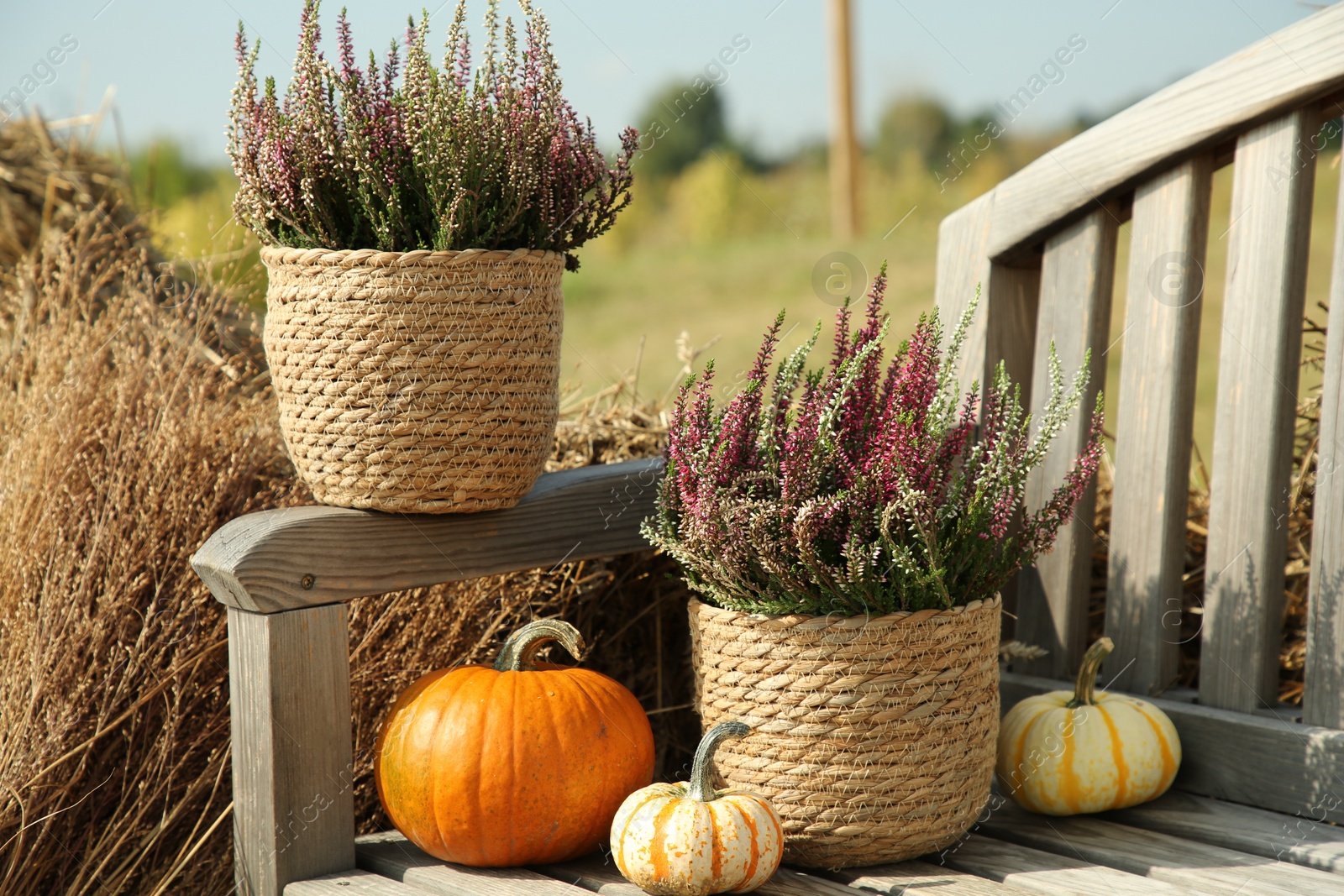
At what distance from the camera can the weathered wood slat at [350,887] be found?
1.25 metres

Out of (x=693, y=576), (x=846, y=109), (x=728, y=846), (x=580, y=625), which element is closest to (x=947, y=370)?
(x=693, y=576)

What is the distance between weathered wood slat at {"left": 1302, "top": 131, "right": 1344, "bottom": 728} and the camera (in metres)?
1.43

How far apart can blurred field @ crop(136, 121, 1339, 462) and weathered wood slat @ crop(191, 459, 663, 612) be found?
197 inches

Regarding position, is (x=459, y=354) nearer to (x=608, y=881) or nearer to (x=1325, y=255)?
(x=608, y=881)

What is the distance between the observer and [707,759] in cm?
123

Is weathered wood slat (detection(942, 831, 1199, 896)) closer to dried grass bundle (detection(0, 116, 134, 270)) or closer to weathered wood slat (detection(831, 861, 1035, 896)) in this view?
weathered wood slat (detection(831, 861, 1035, 896))

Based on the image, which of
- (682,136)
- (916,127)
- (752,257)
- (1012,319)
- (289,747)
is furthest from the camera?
(682,136)

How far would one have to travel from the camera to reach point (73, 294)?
209 centimetres

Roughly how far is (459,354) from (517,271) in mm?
119

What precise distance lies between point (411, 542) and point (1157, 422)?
1060mm

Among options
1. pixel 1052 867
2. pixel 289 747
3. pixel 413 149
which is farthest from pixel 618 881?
pixel 413 149

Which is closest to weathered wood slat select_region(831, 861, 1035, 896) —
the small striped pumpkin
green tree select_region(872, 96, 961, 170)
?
the small striped pumpkin

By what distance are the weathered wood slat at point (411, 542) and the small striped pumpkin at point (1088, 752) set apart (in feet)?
1.96

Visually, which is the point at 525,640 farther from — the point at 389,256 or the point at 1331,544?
the point at 1331,544
